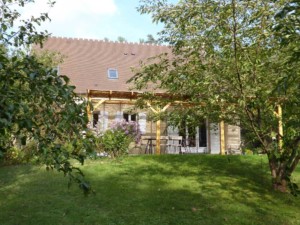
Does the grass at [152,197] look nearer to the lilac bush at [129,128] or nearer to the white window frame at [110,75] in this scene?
the lilac bush at [129,128]

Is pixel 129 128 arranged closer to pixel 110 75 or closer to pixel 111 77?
pixel 111 77

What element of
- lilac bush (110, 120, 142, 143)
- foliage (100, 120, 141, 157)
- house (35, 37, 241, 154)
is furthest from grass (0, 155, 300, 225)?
house (35, 37, 241, 154)

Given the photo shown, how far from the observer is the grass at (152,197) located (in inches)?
245

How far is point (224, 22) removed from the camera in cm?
546

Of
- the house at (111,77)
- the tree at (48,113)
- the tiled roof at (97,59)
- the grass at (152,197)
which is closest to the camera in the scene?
the tree at (48,113)

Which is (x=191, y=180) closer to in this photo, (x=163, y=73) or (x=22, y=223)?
(x=163, y=73)

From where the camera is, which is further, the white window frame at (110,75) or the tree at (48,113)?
the white window frame at (110,75)

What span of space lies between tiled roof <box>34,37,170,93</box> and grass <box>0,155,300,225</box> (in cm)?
994

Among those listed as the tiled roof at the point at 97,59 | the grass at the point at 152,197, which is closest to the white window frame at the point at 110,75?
the tiled roof at the point at 97,59

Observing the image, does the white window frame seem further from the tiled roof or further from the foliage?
the foliage

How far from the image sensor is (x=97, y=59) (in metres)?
21.7

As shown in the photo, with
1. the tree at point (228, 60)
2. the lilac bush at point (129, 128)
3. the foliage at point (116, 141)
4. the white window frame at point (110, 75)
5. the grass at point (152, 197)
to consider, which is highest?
the white window frame at point (110, 75)

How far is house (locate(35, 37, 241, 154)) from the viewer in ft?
56.9

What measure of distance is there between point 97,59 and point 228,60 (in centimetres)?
1675
